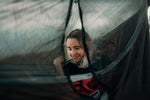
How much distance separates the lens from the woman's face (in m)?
1.24

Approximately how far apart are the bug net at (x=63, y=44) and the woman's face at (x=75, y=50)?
0.15 meters

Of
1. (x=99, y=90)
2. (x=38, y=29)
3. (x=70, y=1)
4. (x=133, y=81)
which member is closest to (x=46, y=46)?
(x=38, y=29)

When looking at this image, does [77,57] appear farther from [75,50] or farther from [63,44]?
[63,44]

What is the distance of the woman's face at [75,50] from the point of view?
124cm

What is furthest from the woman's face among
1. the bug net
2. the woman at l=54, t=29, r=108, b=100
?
the bug net

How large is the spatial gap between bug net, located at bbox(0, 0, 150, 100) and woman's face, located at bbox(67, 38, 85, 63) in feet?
0.51

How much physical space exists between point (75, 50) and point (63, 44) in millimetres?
302

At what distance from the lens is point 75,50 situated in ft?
4.43

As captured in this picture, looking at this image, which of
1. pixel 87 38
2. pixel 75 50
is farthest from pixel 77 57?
pixel 87 38

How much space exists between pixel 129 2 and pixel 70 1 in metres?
0.48

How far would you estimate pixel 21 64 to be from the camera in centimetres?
80

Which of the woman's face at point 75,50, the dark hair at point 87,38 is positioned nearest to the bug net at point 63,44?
the dark hair at point 87,38

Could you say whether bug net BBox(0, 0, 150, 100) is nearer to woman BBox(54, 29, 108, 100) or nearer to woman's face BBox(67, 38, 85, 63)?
woman BBox(54, 29, 108, 100)

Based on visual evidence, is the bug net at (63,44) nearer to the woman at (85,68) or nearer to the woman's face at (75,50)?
the woman at (85,68)
